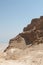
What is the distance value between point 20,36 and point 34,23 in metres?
4.13

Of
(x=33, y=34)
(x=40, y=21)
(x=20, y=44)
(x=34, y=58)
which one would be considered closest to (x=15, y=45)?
(x=20, y=44)

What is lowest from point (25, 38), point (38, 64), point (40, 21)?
point (38, 64)

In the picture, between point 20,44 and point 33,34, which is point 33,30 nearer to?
point 33,34

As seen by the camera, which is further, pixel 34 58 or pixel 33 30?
pixel 33 30

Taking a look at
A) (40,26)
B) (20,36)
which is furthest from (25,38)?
(40,26)

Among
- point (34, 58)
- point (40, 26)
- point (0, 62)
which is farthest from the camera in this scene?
point (40, 26)

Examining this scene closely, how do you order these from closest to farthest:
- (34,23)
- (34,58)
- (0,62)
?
1. (0,62)
2. (34,58)
3. (34,23)

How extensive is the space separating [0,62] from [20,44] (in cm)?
1409

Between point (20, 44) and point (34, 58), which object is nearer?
point (34, 58)

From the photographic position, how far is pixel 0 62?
16.2 m

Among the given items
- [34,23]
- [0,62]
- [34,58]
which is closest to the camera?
[0,62]

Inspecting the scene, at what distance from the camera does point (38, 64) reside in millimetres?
16422

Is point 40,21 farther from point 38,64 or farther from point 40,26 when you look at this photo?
point 38,64

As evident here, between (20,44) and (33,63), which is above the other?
(20,44)
